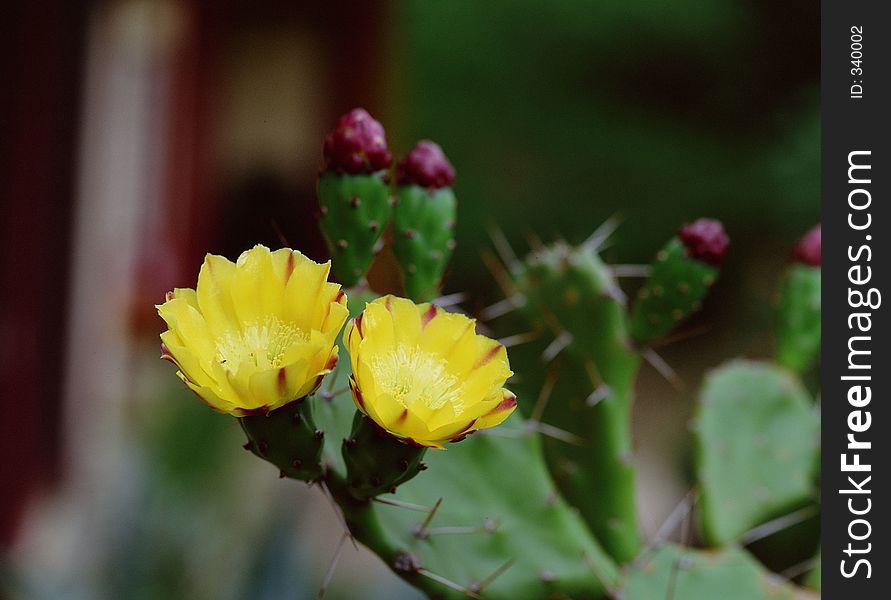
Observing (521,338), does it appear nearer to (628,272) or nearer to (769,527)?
(628,272)

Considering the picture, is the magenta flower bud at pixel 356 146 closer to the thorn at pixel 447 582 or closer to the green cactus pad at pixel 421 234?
the green cactus pad at pixel 421 234

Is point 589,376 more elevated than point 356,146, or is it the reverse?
point 356,146

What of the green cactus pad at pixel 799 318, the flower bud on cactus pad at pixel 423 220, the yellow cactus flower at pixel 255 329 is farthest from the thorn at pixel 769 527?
the yellow cactus flower at pixel 255 329

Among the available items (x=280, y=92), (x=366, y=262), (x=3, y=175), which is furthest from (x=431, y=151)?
(x=280, y=92)

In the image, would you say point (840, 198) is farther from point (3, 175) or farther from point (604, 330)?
point (3, 175)

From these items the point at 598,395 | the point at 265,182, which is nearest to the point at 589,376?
the point at 598,395

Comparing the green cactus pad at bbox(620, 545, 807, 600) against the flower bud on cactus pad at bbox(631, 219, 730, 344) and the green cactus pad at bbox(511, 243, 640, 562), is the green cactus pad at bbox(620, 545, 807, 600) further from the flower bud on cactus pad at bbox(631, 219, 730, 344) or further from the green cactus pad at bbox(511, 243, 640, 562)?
the flower bud on cactus pad at bbox(631, 219, 730, 344)

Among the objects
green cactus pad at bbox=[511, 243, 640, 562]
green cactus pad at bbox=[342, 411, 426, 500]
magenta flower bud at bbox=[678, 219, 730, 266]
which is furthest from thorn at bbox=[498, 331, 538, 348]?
green cactus pad at bbox=[342, 411, 426, 500]
